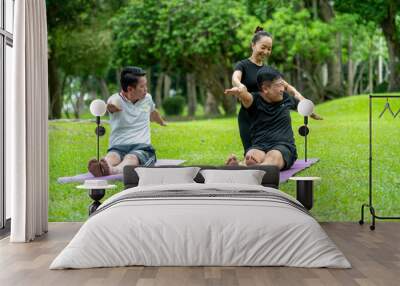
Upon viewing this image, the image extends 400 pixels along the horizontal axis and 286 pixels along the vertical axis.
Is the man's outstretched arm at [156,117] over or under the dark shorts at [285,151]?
over

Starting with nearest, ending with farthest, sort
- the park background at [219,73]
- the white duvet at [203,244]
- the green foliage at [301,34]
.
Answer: the white duvet at [203,244] < the park background at [219,73] < the green foliage at [301,34]

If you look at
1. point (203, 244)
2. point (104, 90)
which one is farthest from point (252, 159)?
point (203, 244)

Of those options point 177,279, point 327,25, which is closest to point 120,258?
point 177,279

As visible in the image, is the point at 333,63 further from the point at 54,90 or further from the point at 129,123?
the point at 54,90

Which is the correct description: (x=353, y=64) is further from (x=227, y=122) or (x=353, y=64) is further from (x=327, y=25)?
(x=227, y=122)

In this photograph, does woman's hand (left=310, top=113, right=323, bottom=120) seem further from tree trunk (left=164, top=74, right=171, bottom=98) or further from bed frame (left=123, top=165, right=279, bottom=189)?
tree trunk (left=164, top=74, right=171, bottom=98)

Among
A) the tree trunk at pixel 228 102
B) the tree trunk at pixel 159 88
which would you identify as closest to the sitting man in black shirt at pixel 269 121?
the tree trunk at pixel 228 102

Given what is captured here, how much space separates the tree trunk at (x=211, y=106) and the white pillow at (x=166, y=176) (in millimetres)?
A: 1081

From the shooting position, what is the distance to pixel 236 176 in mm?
6195

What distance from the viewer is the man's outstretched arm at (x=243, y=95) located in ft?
22.7

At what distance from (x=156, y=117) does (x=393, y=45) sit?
2866 millimetres

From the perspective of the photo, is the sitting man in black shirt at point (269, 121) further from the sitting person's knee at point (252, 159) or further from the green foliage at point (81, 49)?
the green foliage at point (81, 49)

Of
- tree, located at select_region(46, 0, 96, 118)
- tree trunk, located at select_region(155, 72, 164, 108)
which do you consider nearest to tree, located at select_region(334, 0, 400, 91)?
tree trunk, located at select_region(155, 72, 164, 108)

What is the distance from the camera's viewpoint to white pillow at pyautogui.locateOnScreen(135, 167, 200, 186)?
20.4 feet
